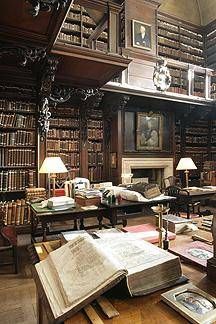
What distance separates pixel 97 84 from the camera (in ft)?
15.9

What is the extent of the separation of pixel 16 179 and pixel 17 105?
1.33 m

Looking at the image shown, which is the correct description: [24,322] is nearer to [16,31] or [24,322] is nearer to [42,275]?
[42,275]

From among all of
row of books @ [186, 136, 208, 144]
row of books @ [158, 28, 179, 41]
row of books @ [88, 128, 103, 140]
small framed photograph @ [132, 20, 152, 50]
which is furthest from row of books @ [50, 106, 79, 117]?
row of books @ [186, 136, 208, 144]

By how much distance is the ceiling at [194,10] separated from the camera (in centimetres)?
737

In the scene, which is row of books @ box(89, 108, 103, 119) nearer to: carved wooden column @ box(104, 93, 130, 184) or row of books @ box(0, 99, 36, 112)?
carved wooden column @ box(104, 93, 130, 184)

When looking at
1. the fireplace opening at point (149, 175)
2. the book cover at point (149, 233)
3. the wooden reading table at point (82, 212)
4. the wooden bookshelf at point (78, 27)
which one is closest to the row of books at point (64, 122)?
the wooden bookshelf at point (78, 27)

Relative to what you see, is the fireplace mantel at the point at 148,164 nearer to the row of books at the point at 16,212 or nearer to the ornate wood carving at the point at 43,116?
the ornate wood carving at the point at 43,116

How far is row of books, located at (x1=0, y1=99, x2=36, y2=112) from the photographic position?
175 inches

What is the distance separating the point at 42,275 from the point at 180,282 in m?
0.42

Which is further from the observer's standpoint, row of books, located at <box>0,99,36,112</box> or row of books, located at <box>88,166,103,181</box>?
row of books, located at <box>88,166,103,181</box>

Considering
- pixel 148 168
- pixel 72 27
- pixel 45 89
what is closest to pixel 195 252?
pixel 45 89

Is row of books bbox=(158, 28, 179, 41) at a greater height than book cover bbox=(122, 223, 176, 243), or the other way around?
row of books bbox=(158, 28, 179, 41)

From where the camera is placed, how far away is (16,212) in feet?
14.3

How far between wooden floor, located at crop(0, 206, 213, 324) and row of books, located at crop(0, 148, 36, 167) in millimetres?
1951
